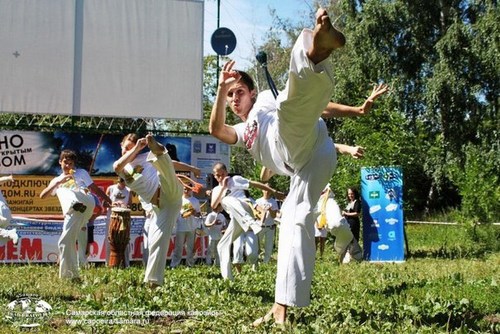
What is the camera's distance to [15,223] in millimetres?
16172

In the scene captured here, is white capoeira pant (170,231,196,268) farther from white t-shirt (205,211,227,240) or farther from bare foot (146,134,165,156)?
bare foot (146,134,165,156)

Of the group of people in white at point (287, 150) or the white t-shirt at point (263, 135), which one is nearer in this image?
the group of people in white at point (287, 150)

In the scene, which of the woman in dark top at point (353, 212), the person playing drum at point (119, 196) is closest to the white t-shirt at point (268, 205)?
the woman in dark top at point (353, 212)

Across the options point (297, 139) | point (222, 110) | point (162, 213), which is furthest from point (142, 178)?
point (297, 139)

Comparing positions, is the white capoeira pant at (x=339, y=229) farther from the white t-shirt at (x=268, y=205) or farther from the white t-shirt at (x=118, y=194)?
the white t-shirt at (x=118, y=194)

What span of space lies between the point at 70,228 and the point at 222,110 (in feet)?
16.2

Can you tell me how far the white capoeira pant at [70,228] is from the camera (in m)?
9.91

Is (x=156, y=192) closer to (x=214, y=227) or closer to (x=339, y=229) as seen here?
(x=214, y=227)

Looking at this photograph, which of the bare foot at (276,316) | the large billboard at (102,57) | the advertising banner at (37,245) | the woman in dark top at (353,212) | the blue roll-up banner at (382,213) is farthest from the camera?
the large billboard at (102,57)

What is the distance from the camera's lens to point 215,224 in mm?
16562

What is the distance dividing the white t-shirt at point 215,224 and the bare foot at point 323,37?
1202 cm

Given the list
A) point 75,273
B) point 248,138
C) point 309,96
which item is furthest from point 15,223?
point 309,96

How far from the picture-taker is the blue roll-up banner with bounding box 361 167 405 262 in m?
17.4

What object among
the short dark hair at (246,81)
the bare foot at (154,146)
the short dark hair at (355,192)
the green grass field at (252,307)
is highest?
the short dark hair at (246,81)
